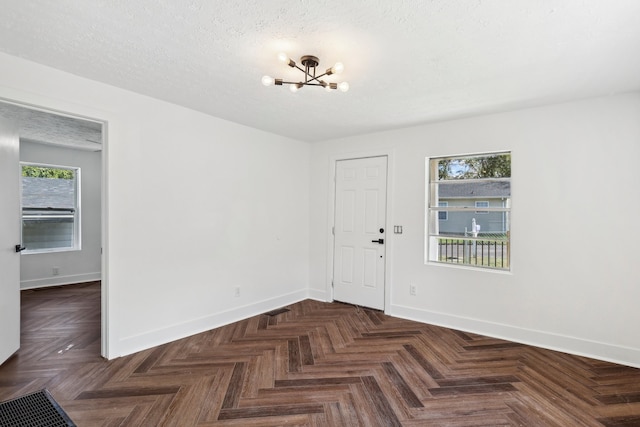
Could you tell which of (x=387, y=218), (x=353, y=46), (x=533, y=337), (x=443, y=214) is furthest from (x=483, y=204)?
(x=353, y=46)

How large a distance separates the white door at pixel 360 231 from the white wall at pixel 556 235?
446 mm

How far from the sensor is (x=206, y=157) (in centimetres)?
363

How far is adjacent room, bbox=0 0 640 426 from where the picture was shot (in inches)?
81.3

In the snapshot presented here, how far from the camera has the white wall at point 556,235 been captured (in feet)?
9.53

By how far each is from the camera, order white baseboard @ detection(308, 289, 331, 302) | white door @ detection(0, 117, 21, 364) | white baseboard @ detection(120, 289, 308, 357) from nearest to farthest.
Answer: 1. white door @ detection(0, 117, 21, 364)
2. white baseboard @ detection(120, 289, 308, 357)
3. white baseboard @ detection(308, 289, 331, 302)

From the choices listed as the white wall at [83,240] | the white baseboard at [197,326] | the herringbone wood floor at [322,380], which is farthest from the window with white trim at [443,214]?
the white wall at [83,240]

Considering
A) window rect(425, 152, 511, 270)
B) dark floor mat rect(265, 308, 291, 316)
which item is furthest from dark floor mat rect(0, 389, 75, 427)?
window rect(425, 152, 511, 270)

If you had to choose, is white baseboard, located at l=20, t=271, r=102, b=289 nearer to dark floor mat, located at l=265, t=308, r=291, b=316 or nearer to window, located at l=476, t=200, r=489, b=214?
dark floor mat, located at l=265, t=308, r=291, b=316

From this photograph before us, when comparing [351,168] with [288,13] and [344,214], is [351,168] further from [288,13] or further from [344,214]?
[288,13]

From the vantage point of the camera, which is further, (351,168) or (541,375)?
(351,168)

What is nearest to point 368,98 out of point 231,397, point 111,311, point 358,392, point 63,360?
point 358,392

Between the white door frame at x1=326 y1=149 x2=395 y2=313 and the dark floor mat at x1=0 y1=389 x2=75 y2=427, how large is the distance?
3.36m

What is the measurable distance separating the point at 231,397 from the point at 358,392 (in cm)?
93

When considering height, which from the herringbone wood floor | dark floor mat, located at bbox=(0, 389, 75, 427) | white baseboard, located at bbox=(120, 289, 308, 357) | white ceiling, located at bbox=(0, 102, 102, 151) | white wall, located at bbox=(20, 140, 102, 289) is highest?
white ceiling, located at bbox=(0, 102, 102, 151)
